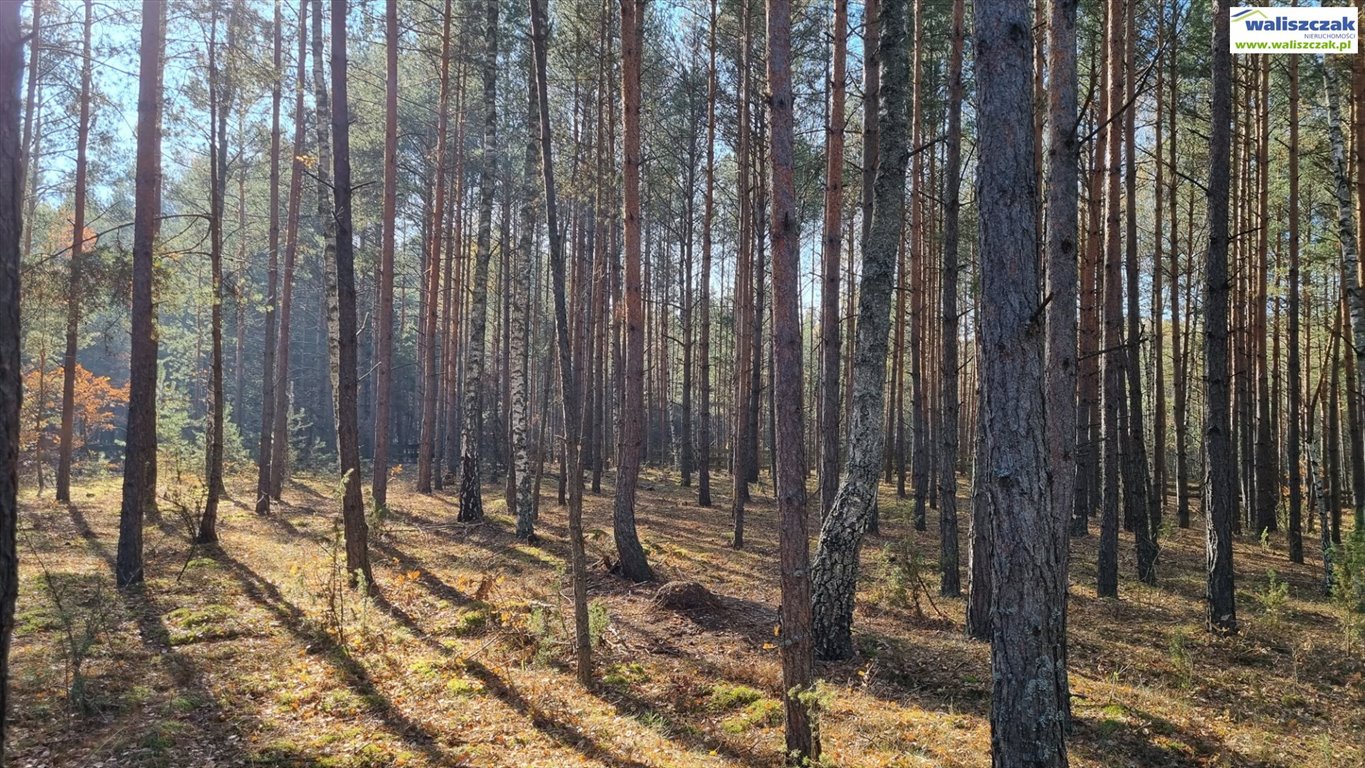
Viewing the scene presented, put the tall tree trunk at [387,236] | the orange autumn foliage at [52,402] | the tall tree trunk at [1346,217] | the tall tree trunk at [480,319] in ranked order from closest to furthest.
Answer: the tall tree trunk at [1346,217], the tall tree trunk at [387,236], the tall tree trunk at [480,319], the orange autumn foliage at [52,402]

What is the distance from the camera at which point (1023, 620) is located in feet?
11.9

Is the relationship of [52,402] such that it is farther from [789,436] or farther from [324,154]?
[789,436]

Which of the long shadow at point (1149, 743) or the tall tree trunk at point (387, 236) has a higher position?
the tall tree trunk at point (387, 236)

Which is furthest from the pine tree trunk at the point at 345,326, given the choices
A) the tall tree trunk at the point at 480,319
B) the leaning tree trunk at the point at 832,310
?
the leaning tree trunk at the point at 832,310

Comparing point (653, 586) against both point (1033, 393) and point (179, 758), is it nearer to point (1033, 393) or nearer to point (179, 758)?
point (179, 758)

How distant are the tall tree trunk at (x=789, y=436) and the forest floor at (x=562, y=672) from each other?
0.78m

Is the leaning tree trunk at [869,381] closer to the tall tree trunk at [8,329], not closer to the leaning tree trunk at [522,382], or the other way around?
the tall tree trunk at [8,329]

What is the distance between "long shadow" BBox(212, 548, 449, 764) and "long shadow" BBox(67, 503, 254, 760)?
916mm

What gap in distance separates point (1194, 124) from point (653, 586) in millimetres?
15566

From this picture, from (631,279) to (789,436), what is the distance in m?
5.21

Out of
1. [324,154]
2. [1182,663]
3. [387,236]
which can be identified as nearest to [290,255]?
[324,154]

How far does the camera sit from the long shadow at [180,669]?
16.4 ft

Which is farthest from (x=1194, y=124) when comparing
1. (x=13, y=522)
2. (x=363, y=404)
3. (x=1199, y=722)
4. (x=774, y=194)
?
(x=363, y=404)

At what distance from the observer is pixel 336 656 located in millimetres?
6621
